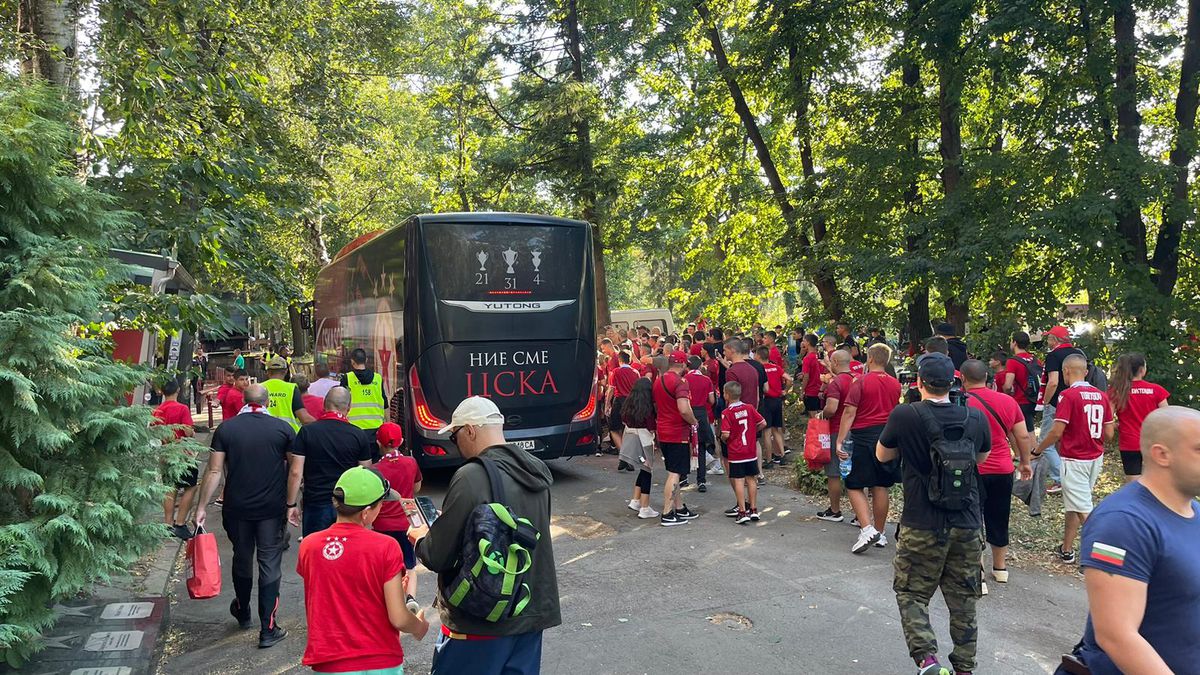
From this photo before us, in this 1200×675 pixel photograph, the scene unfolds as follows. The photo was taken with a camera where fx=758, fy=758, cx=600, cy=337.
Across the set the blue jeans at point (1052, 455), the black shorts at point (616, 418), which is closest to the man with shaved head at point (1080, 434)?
the blue jeans at point (1052, 455)

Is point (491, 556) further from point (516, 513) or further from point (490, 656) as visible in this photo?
point (490, 656)

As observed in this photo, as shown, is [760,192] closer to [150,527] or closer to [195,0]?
[195,0]

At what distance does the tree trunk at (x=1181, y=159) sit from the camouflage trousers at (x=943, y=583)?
30.8 feet

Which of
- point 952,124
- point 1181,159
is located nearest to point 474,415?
point 1181,159

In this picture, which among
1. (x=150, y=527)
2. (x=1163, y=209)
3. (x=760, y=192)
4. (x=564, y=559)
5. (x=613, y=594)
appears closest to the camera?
(x=150, y=527)

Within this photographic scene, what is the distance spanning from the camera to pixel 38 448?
14.9 ft

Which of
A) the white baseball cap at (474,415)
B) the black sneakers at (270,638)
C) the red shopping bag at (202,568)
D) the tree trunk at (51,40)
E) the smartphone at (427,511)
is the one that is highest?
the tree trunk at (51,40)

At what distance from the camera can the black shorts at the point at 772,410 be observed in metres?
11.9

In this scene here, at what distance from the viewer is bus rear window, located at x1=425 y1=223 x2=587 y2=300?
33.2 ft

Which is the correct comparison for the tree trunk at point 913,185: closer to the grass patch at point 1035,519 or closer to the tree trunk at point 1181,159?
the tree trunk at point 1181,159

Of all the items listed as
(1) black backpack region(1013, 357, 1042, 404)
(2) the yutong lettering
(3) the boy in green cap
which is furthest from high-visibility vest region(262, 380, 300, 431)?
(1) black backpack region(1013, 357, 1042, 404)

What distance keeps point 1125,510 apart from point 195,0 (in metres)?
9.28

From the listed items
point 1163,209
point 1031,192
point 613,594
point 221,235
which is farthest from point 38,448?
point 1163,209

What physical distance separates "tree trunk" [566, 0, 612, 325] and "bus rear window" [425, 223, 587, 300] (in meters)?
8.97
